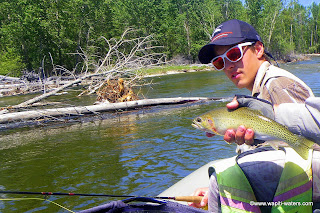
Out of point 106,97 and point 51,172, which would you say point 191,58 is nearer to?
point 106,97

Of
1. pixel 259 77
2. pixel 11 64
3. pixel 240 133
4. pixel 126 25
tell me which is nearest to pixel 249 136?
pixel 240 133

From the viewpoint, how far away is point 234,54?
2.46 metres

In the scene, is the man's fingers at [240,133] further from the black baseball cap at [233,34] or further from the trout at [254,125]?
the black baseball cap at [233,34]

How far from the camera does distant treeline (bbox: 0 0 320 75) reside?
33834mm

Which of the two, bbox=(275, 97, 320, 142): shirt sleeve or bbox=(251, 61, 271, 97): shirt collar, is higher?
bbox=(251, 61, 271, 97): shirt collar

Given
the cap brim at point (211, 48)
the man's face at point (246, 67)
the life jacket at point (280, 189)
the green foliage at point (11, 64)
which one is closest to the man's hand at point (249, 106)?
the life jacket at point (280, 189)

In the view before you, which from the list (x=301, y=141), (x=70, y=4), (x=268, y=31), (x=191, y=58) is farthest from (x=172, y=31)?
(x=301, y=141)

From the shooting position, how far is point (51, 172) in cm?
639

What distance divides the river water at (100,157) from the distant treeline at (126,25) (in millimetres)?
6563

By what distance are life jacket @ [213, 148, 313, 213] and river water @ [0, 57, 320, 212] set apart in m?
2.97

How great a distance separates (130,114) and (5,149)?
4.78m

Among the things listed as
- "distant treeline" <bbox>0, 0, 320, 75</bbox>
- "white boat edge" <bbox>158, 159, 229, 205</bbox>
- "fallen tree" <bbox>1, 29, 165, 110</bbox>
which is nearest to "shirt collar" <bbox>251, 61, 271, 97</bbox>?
"white boat edge" <bbox>158, 159, 229, 205</bbox>

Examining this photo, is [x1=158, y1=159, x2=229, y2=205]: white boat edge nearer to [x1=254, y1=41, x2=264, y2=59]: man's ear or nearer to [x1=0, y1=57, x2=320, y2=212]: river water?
[x1=0, y1=57, x2=320, y2=212]: river water

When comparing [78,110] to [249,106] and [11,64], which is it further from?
[11,64]
